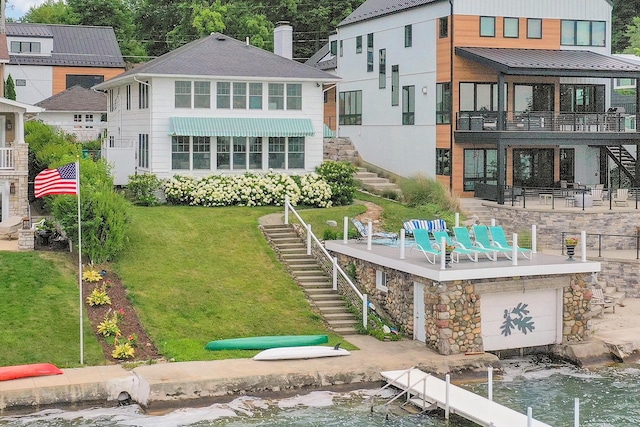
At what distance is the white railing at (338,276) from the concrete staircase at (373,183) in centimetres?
928

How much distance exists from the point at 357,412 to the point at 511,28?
23.9 meters

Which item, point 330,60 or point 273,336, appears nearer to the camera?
point 273,336

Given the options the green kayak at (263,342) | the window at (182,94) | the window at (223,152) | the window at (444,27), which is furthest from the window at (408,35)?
the green kayak at (263,342)

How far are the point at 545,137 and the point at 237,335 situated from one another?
58.7ft

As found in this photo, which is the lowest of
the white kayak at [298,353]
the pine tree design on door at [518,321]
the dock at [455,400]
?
the dock at [455,400]

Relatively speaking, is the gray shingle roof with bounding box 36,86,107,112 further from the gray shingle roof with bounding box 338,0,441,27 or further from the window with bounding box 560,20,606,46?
the window with bounding box 560,20,606,46

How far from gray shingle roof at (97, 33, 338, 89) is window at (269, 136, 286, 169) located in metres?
2.38

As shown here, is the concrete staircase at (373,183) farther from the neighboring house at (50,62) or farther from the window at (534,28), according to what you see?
the neighboring house at (50,62)

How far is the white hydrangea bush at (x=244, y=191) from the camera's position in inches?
1377

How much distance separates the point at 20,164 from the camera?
3275 cm

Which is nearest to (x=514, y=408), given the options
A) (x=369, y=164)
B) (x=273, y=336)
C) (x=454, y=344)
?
(x=454, y=344)

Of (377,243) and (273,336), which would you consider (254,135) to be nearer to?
(377,243)

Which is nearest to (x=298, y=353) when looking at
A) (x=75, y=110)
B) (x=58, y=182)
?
(x=58, y=182)

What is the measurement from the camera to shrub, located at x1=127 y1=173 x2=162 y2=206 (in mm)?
34750
